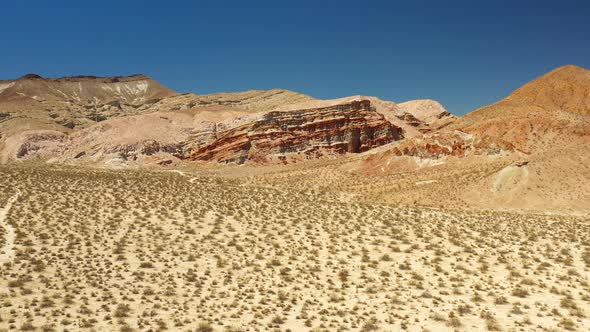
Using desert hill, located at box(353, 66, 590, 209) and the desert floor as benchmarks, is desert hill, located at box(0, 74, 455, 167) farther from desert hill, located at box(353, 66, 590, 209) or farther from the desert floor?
the desert floor

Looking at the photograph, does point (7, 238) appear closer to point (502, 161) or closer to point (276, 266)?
point (276, 266)

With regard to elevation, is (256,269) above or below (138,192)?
below

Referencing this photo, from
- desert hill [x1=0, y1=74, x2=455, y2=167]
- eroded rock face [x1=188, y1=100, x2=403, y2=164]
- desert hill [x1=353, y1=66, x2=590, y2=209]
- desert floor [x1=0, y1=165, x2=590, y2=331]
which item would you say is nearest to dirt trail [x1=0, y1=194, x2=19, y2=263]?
desert floor [x1=0, y1=165, x2=590, y2=331]

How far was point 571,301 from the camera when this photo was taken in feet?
46.3

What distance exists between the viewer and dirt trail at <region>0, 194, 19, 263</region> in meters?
17.1

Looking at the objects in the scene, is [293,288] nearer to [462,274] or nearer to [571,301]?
[462,274]

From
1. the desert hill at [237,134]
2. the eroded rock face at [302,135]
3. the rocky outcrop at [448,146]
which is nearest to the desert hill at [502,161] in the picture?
the rocky outcrop at [448,146]

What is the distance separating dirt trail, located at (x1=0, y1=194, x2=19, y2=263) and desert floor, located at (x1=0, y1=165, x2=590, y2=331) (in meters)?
0.08

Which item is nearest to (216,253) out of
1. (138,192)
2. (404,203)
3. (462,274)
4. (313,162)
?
(462,274)

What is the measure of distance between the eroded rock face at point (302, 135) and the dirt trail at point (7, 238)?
33777mm

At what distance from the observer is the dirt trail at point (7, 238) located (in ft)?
56.2

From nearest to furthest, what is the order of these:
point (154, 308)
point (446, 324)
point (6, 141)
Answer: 1. point (446, 324)
2. point (154, 308)
3. point (6, 141)

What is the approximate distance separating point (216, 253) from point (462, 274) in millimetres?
9391

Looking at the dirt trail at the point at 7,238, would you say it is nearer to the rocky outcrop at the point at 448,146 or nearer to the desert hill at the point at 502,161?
the desert hill at the point at 502,161
